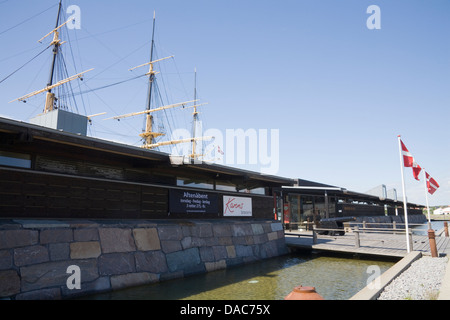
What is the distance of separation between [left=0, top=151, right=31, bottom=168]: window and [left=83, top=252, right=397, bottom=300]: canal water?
3866mm

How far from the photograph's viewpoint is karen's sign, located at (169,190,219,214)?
11.4m

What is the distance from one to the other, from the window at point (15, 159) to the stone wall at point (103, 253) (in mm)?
1495

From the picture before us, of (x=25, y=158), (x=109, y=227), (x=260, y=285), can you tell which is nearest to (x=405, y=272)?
(x=260, y=285)

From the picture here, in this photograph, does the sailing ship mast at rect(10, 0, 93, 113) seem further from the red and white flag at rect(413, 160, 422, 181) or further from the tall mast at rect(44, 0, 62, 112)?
the red and white flag at rect(413, 160, 422, 181)

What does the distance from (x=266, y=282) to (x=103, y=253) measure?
478 cm

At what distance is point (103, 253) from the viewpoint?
26.9 ft

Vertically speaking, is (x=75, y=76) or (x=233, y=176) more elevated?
(x=75, y=76)

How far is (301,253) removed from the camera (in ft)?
51.8

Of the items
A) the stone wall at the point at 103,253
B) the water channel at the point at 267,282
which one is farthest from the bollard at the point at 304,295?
the stone wall at the point at 103,253

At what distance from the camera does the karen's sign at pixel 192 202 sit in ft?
37.3

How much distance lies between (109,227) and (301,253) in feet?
34.7

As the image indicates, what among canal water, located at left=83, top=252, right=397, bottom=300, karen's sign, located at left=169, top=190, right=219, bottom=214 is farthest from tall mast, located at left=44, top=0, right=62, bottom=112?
canal water, located at left=83, top=252, right=397, bottom=300
